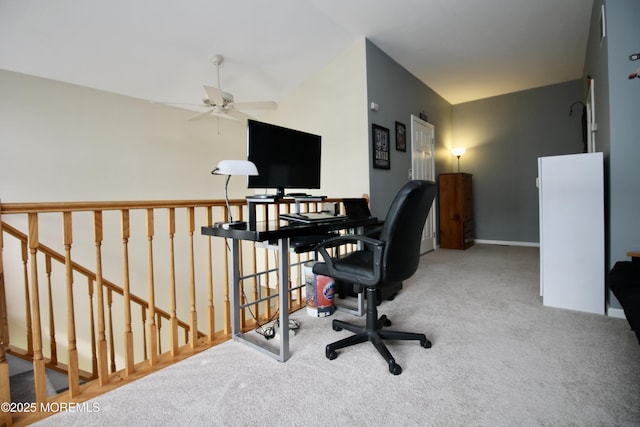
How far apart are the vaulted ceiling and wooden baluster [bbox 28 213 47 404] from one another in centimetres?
234

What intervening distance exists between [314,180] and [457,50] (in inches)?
120

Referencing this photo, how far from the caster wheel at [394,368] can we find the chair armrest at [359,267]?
42 cm

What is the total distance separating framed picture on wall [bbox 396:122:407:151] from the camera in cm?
400

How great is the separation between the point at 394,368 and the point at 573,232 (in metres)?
1.88

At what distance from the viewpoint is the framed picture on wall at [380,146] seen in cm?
350

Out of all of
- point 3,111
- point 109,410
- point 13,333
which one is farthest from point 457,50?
point 13,333

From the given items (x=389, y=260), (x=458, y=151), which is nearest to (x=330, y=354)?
(x=389, y=260)

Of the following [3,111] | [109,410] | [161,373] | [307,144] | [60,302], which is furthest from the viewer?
[60,302]

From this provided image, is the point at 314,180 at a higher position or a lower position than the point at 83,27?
lower

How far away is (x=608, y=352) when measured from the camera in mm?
1659

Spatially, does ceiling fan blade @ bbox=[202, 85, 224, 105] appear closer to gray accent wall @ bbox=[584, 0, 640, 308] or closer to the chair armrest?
the chair armrest

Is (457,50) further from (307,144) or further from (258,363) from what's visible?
(258,363)

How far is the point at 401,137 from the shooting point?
161 inches

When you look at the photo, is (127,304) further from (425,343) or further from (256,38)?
(256,38)
